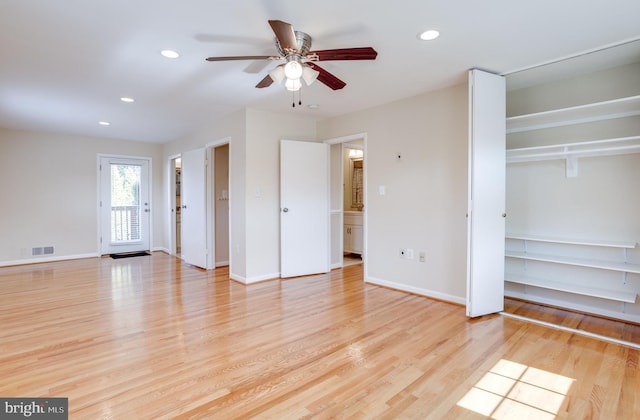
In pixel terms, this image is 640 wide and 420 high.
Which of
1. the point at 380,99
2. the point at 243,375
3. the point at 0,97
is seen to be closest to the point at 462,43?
the point at 380,99

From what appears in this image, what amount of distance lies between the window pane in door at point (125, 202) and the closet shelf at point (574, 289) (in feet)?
22.4

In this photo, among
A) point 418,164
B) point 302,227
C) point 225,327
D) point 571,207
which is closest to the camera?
point 225,327

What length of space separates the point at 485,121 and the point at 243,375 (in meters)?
2.91

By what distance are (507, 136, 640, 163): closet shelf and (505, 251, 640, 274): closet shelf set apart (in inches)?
39.3

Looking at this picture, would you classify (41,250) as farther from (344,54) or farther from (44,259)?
(344,54)

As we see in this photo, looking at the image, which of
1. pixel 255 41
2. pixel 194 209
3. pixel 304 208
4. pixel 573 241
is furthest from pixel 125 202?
pixel 573 241

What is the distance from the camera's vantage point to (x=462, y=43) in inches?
99.2

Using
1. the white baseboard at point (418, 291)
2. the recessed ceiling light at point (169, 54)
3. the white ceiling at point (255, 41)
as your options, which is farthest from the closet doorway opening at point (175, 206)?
the white baseboard at point (418, 291)

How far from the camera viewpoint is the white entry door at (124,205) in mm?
6496

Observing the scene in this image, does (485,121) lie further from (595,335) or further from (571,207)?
(595,335)

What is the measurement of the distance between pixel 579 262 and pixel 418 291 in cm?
154

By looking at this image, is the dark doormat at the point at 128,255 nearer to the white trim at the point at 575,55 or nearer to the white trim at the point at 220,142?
the white trim at the point at 220,142

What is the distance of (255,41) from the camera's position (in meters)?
2.48

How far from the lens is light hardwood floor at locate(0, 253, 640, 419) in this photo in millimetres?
1795
